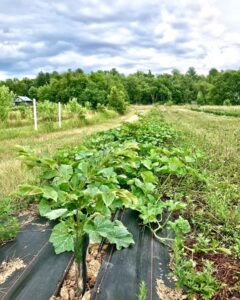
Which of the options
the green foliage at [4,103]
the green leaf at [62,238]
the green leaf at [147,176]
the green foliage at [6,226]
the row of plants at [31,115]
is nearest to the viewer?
the green leaf at [62,238]

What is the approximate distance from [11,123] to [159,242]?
14.0 metres

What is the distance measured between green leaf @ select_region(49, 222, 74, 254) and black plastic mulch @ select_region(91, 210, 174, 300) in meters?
0.34

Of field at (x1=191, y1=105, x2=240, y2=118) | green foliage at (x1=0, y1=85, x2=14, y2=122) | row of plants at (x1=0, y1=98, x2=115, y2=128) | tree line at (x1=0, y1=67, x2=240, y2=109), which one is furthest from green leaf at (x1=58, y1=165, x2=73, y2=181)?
tree line at (x1=0, y1=67, x2=240, y2=109)

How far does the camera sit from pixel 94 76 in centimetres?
4275

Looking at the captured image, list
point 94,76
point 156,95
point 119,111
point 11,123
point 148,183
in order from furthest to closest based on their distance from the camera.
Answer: point 156,95, point 94,76, point 119,111, point 11,123, point 148,183

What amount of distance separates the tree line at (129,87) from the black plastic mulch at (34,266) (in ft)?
111

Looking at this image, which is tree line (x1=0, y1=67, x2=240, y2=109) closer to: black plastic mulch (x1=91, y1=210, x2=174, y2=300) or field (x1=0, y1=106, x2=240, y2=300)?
field (x1=0, y1=106, x2=240, y2=300)

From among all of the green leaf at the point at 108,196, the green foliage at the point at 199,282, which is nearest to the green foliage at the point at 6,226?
the green leaf at the point at 108,196

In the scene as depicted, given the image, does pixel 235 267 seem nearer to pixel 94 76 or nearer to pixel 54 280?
pixel 54 280

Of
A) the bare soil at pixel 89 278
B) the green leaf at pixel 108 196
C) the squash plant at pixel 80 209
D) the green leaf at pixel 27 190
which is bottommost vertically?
the bare soil at pixel 89 278

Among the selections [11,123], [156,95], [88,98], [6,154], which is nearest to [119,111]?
[88,98]

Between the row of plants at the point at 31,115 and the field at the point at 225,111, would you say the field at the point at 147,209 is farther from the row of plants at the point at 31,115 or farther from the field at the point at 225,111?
the field at the point at 225,111

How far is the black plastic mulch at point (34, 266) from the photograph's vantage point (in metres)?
1.90

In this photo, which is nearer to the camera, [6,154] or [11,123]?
[6,154]
